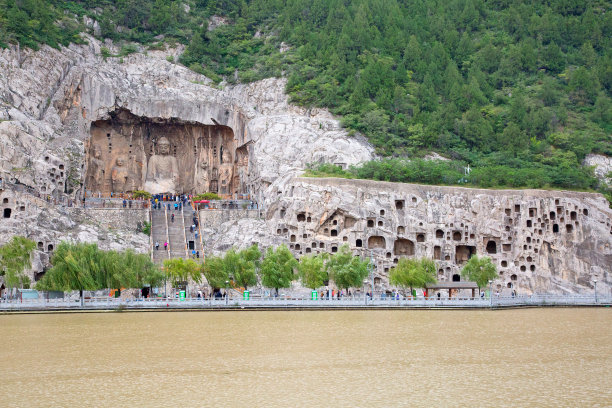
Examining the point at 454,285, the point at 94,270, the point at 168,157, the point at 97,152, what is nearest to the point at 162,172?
the point at 168,157

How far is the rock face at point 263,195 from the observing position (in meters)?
66.9

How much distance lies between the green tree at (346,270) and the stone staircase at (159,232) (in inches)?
590

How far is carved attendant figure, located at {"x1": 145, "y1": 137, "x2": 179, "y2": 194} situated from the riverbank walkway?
34.0 meters

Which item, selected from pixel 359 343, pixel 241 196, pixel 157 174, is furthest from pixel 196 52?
pixel 359 343

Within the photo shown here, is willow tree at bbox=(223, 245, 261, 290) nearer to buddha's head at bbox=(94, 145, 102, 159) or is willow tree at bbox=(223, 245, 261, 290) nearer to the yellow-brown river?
the yellow-brown river

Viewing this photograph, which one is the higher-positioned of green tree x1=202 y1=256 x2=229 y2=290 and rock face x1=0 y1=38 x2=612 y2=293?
rock face x1=0 y1=38 x2=612 y2=293

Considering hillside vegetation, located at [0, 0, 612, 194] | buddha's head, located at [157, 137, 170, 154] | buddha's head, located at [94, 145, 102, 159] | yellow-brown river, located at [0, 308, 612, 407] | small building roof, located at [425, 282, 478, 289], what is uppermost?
hillside vegetation, located at [0, 0, 612, 194]

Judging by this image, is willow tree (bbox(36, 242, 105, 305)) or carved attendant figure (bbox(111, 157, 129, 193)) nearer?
willow tree (bbox(36, 242, 105, 305))

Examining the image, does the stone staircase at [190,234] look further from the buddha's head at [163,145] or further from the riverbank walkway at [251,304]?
the buddha's head at [163,145]

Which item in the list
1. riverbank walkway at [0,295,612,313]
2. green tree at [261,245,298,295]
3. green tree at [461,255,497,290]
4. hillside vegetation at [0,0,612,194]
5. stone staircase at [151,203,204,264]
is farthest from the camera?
hillside vegetation at [0,0,612,194]

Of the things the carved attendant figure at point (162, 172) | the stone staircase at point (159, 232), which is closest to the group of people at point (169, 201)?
the stone staircase at point (159, 232)

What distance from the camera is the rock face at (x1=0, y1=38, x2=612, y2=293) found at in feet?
220

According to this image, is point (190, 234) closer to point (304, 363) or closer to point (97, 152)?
point (97, 152)

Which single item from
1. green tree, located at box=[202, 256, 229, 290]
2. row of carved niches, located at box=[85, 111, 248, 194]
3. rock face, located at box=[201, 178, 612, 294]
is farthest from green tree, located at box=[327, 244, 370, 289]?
row of carved niches, located at box=[85, 111, 248, 194]
